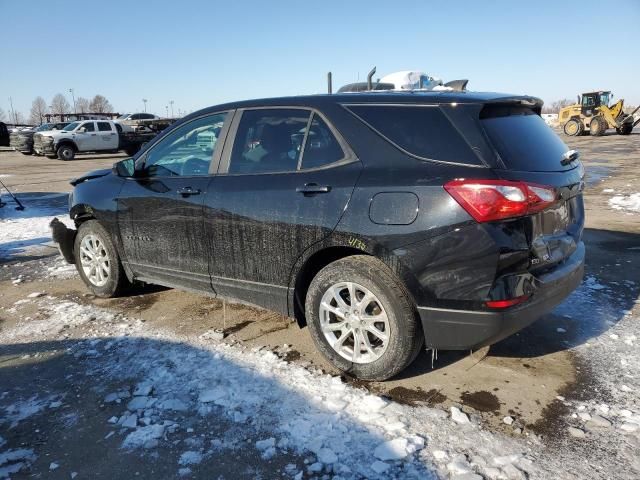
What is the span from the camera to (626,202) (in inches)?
355

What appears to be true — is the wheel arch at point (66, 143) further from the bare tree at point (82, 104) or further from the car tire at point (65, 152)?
the bare tree at point (82, 104)

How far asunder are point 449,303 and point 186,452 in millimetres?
1598

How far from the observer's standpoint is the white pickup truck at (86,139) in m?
23.1

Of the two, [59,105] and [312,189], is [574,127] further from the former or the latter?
[59,105]

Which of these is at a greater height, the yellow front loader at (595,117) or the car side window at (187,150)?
the yellow front loader at (595,117)

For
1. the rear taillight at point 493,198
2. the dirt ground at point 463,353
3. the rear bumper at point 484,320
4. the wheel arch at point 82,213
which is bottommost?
the dirt ground at point 463,353

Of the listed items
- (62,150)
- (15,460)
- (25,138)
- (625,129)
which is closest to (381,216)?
(15,460)

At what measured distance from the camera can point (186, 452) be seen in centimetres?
252

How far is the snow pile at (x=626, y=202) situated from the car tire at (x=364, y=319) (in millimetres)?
7220

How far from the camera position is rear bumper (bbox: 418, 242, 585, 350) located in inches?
106

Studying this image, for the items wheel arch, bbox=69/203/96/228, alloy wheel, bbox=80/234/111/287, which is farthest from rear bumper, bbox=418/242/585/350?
wheel arch, bbox=69/203/96/228

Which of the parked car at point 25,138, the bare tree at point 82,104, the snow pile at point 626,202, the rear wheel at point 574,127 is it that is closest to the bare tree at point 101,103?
the bare tree at point 82,104

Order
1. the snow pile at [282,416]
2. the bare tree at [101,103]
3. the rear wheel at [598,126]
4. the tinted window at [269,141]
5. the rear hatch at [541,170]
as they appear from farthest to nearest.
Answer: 1. the bare tree at [101,103]
2. the rear wheel at [598,126]
3. the tinted window at [269,141]
4. the rear hatch at [541,170]
5. the snow pile at [282,416]

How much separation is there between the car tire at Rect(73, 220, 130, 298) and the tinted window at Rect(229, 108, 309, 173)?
5.68ft
